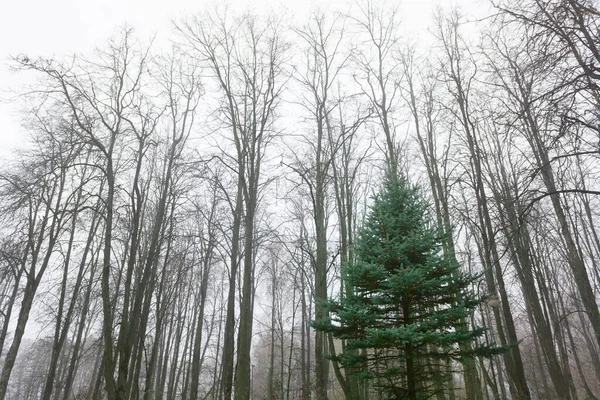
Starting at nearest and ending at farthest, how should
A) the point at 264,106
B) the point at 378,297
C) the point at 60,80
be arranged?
1. the point at 378,297
2. the point at 60,80
3. the point at 264,106

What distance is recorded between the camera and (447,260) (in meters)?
6.18

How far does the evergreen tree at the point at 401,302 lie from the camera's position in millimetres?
5797

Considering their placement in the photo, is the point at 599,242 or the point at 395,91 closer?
the point at 395,91

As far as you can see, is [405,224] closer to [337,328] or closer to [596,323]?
[337,328]

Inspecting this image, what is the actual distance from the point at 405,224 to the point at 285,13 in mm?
8054

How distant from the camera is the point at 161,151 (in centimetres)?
1373

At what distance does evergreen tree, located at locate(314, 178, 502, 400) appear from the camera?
5797 mm

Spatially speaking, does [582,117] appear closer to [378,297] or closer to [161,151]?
[378,297]

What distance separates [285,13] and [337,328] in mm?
9586

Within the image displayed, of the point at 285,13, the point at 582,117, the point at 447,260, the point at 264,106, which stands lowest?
the point at 447,260

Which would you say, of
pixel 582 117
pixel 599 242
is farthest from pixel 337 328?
pixel 599 242

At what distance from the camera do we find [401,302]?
623 centimetres

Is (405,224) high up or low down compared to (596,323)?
up

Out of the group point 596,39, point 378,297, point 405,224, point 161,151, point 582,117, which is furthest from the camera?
point 161,151
